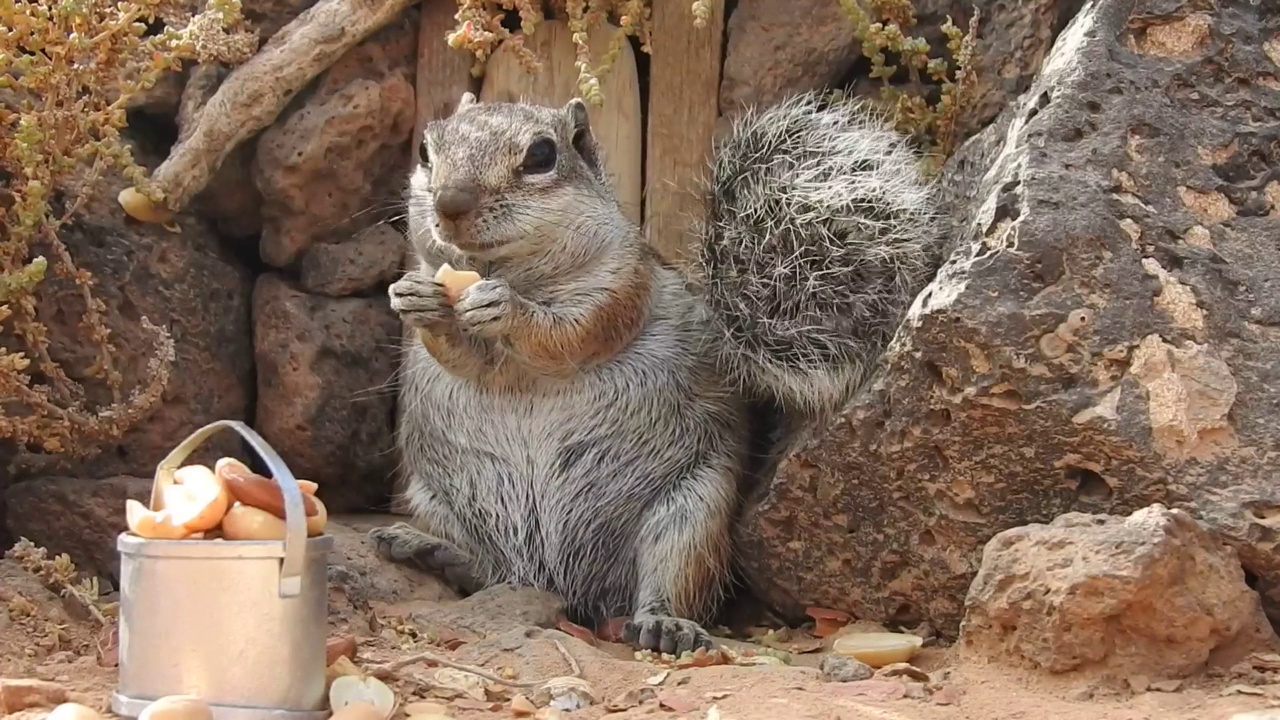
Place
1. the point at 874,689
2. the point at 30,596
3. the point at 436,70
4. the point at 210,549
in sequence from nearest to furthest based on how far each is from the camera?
1. the point at 210,549
2. the point at 874,689
3. the point at 30,596
4. the point at 436,70

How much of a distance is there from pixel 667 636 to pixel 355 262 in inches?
77.3

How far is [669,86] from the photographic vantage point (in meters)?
5.07

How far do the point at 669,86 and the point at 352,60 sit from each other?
1.18 meters

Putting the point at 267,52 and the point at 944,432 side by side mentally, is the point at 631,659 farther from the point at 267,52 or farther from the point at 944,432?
the point at 267,52

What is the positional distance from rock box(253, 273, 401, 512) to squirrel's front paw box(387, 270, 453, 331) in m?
0.93

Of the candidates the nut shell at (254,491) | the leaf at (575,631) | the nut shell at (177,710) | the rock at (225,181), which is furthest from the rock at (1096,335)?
the rock at (225,181)

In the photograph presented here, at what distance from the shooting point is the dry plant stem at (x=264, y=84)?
4523mm

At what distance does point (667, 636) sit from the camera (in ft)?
12.7

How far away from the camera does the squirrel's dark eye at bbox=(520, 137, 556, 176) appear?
4223 millimetres

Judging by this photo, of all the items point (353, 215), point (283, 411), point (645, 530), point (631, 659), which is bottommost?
point (631, 659)

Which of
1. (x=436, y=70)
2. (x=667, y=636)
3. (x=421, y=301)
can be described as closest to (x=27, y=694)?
(x=421, y=301)

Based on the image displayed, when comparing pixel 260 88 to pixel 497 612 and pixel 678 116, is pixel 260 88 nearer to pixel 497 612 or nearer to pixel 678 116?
pixel 678 116

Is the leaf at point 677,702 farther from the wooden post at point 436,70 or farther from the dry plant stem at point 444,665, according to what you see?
the wooden post at point 436,70

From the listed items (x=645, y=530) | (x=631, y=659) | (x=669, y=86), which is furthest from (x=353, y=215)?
(x=631, y=659)
